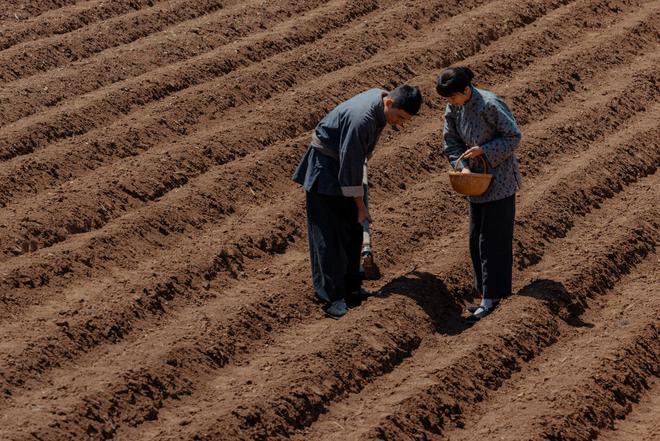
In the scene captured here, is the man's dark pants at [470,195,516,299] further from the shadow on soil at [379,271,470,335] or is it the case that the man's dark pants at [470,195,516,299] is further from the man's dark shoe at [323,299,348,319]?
the man's dark shoe at [323,299,348,319]

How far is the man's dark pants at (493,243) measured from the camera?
275 inches

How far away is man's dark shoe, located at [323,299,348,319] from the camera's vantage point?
277 inches

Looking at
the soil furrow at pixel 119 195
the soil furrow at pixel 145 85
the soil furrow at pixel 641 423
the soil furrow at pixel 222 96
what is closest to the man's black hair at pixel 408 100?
the soil furrow at pixel 641 423

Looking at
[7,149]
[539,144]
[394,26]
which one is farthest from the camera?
[394,26]

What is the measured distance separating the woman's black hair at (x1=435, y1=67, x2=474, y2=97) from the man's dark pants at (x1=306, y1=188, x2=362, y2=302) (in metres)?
0.74

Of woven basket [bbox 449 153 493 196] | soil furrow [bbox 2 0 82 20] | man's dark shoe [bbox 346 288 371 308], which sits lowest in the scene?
man's dark shoe [bbox 346 288 371 308]

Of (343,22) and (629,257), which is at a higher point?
(343,22)

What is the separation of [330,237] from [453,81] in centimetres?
97

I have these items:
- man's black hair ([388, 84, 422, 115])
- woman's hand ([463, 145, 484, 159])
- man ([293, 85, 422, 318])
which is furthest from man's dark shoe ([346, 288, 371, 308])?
man's black hair ([388, 84, 422, 115])

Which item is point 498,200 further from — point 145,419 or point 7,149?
point 7,149

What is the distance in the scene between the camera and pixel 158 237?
7633mm

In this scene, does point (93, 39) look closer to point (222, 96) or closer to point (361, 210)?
point (222, 96)

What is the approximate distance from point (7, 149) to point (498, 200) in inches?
115

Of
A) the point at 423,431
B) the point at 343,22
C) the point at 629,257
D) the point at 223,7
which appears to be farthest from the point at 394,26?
the point at 423,431
